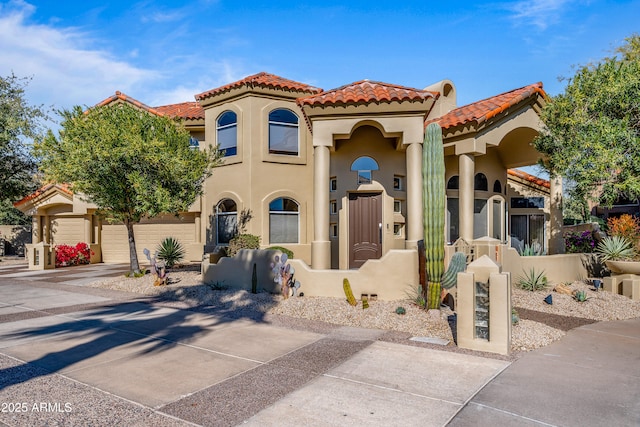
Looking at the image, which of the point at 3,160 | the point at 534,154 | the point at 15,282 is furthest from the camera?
the point at 3,160

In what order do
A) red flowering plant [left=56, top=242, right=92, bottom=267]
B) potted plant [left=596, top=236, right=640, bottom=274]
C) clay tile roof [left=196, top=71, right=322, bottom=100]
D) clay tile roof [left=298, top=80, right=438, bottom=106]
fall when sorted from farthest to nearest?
red flowering plant [left=56, top=242, right=92, bottom=267], clay tile roof [left=196, top=71, right=322, bottom=100], clay tile roof [left=298, top=80, right=438, bottom=106], potted plant [left=596, top=236, right=640, bottom=274]

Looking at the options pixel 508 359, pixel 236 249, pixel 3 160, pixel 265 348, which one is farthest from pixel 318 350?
pixel 3 160

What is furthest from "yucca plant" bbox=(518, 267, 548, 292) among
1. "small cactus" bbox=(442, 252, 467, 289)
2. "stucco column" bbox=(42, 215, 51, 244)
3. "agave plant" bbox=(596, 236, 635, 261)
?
"stucco column" bbox=(42, 215, 51, 244)

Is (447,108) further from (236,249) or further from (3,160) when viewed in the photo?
(3,160)

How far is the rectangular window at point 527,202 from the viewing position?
728 inches

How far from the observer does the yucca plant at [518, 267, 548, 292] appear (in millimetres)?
11617

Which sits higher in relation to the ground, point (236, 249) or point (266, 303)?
point (236, 249)

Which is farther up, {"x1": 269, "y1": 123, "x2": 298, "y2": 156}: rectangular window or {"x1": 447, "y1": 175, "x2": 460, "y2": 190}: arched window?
{"x1": 269, "y1": 123, "x2": 298, "y2": 156}: rectangular window

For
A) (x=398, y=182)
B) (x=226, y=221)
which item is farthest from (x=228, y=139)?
(x=398, y=182)

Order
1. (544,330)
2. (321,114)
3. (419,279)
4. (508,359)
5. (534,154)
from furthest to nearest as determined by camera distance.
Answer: (534,154) < (321,114) < (419,279) < (544,330) < (508,359)

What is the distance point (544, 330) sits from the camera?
7785 mm

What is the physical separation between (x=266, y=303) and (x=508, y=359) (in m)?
5.80

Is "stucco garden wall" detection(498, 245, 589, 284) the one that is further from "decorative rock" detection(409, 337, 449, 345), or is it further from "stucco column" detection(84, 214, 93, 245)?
"stucco column" detection(84, 214, 93, 245)

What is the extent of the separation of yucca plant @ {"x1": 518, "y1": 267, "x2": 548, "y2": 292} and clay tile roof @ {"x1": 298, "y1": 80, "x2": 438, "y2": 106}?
5.87 m
